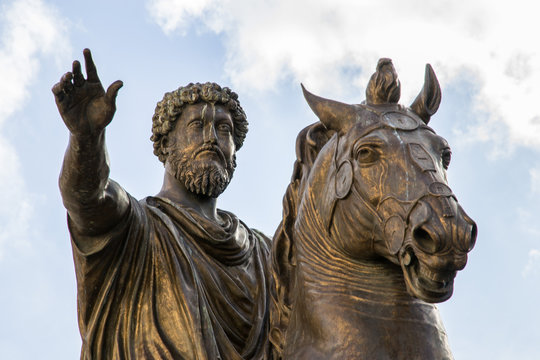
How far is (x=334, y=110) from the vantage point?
5.41 meters

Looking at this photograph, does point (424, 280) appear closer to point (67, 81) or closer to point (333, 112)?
point (333, 112)

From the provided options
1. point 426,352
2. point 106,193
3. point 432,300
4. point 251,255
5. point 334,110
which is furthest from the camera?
point 251,255

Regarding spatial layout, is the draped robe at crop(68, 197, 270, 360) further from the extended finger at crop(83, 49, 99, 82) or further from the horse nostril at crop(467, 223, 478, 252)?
the horse nostril at crop(467, 223, 478, 252)

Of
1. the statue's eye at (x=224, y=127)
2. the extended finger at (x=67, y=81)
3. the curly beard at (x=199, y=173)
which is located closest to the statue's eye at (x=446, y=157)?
the extended finger at (x=67, y=81)

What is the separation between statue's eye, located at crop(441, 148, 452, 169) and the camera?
5.13m

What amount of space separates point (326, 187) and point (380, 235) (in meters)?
0.51

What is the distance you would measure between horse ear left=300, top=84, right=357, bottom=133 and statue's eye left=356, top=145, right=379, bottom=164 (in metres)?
0.27

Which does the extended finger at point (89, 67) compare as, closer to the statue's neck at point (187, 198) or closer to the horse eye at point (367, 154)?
the horse eye at point (367, 154)

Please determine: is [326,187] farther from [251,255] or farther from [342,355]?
[251,255]

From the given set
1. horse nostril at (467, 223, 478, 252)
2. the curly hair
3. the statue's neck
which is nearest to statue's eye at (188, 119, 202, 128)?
the curly hair

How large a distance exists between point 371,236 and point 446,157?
2.04 ft

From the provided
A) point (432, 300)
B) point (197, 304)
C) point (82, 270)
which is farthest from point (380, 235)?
point (82, 270)

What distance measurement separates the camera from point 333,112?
213 inches

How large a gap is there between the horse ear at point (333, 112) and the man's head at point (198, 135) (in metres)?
1.85
